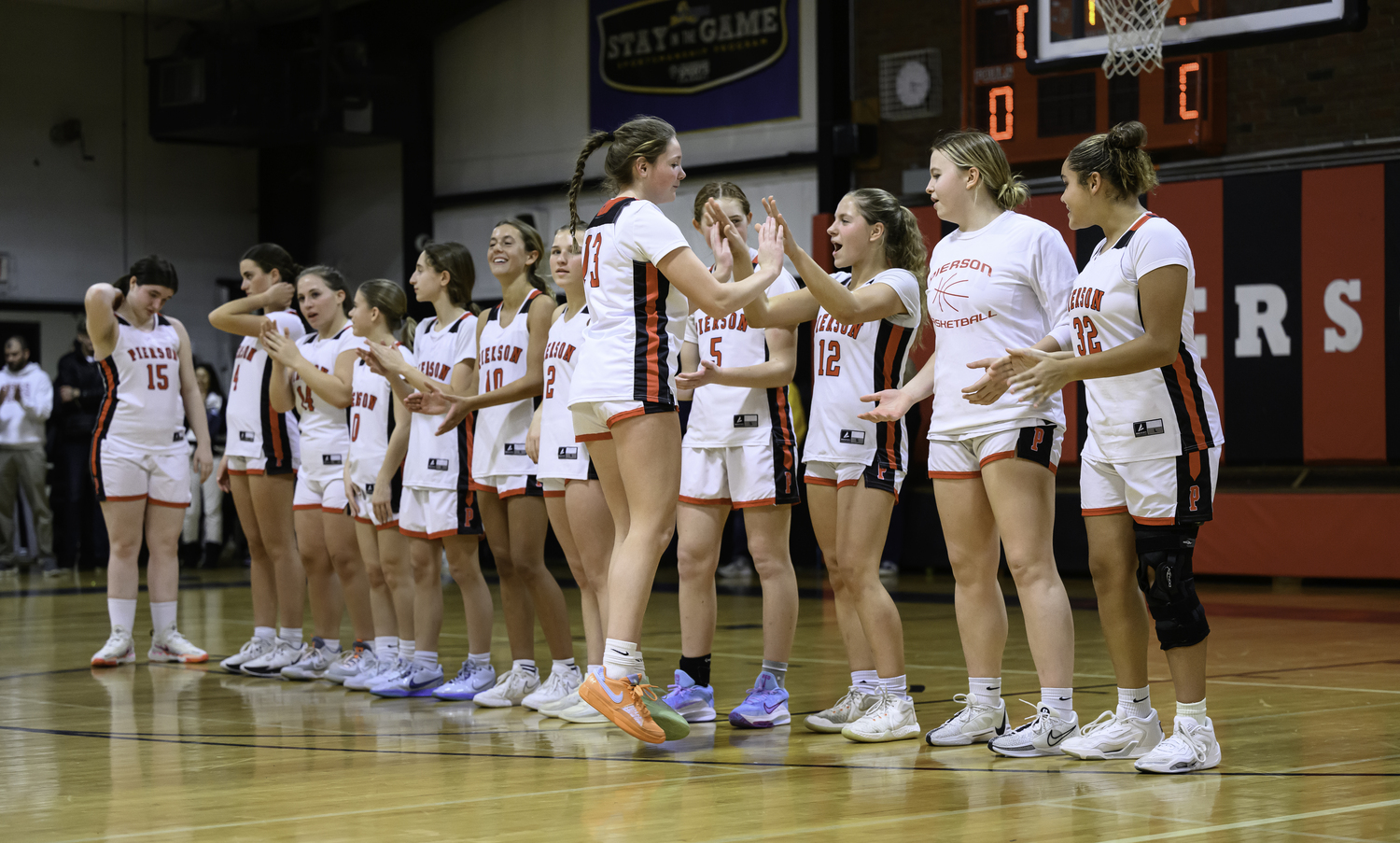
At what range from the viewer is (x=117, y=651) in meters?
6.45

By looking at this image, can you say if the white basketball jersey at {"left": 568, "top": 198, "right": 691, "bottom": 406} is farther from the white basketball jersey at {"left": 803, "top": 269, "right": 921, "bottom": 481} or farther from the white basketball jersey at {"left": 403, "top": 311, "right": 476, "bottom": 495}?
the white basketball jersey at {"left": 403, "top": 311, "right": 476, "bottom": 495}

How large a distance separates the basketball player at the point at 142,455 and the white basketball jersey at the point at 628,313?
3.17 meters

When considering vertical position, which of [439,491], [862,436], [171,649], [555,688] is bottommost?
[171,649]

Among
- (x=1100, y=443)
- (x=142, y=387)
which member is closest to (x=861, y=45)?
(x=142, y=387)

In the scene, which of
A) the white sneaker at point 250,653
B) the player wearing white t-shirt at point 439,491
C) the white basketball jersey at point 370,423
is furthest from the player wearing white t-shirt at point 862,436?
the white sneaker at point 250,653

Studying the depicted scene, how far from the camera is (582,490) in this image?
4.83 metres

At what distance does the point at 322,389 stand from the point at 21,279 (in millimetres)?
11058

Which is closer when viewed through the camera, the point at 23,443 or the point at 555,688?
the point at 555,688

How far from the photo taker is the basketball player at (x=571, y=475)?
4.83 m

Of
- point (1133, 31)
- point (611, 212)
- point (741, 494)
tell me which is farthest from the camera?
point (1133, 31)

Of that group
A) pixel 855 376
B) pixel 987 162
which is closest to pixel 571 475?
pixel 855 376

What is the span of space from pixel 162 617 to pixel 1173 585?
4.70 metres

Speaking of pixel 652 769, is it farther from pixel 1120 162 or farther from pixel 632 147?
pixel 1120 162

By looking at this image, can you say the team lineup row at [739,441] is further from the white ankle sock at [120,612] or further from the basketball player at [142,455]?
the basketball player at [142,455]
